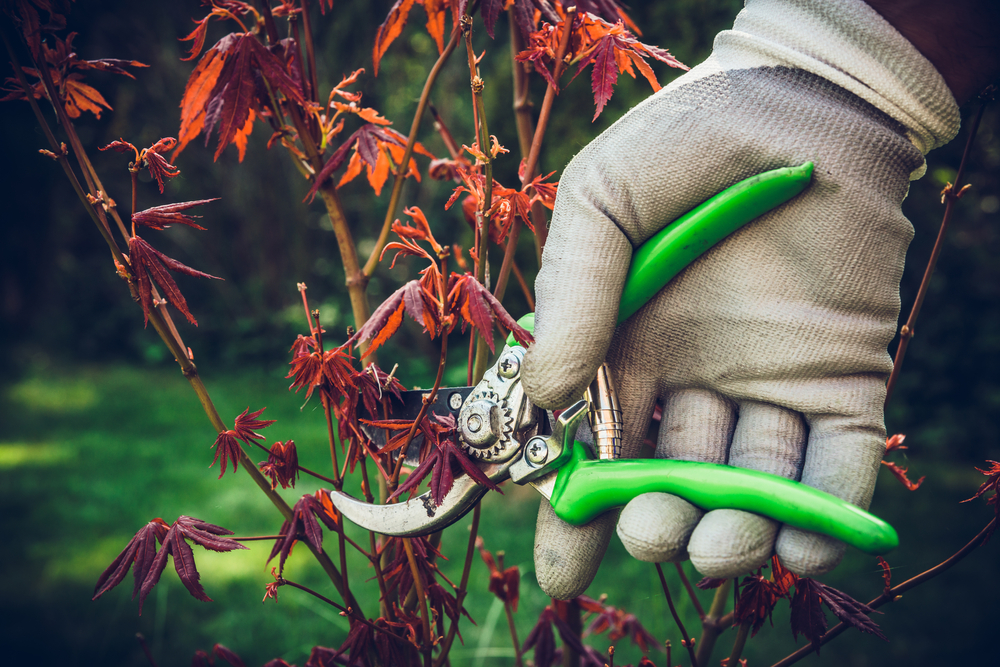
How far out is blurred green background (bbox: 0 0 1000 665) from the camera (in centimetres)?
234

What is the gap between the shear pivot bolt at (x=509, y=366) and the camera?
1.03 m

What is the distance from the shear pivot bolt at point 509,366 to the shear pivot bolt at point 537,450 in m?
0.11

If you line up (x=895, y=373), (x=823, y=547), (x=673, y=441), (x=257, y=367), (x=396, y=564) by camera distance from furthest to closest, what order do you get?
(x=257, y=367)
(x=895, y=373)
(x=396, y=564)
(x=673, y=441)
(x=823, y=547)

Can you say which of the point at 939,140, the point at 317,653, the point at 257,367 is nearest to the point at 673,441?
the point at 939,140

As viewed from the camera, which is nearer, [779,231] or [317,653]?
[779,231]

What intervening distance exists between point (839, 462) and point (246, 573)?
2465 mm

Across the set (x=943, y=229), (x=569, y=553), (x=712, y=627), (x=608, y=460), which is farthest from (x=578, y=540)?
(x=943, y=229)

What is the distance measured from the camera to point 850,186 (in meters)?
0.89

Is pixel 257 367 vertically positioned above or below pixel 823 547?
below

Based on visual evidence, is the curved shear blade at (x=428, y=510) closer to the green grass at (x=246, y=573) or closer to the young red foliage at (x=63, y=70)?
the green grass at (x=246, y=573)

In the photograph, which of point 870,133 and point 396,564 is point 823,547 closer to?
point 870,133

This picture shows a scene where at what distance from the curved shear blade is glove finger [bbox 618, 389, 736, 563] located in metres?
0.23

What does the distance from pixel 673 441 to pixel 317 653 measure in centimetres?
83

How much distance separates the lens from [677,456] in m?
1.02
